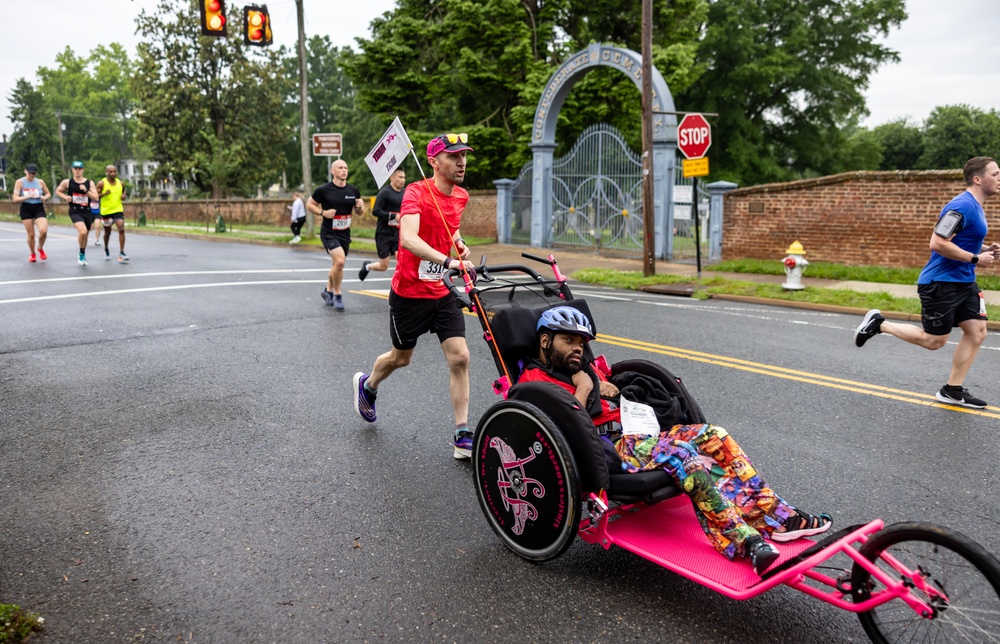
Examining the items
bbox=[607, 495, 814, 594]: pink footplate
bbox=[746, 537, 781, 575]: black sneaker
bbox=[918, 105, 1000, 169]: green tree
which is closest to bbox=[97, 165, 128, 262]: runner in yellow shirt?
bbox=[607, 495, 814, 594]: pink footplate

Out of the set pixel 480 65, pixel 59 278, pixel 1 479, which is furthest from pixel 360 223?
pixel 1 479

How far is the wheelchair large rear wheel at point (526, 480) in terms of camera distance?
3.26 m

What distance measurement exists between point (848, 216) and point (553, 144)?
30.3ft

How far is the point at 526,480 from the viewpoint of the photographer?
11.2 ft

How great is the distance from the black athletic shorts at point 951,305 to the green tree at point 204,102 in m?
46.3

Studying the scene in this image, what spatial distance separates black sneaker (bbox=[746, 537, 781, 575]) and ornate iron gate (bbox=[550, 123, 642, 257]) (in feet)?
57.1

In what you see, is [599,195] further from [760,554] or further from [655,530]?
[760,554]

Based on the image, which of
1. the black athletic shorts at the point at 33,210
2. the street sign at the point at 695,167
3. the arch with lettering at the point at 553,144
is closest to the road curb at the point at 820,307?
the street sign at the point at 695,167

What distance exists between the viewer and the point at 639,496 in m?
3.21

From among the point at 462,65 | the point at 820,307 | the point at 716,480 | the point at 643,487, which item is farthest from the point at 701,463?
the point at 462,65

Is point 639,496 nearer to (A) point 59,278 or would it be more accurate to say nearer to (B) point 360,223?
(A) point 59,278

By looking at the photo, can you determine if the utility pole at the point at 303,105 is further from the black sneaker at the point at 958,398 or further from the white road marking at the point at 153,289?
the black sneaker at the point at 958,398

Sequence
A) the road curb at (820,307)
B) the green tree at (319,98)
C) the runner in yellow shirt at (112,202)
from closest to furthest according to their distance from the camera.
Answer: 1. the road curb at (820,307)
2. the runner in yellow shirt at (112,202)
3. the green tree at (319,98)

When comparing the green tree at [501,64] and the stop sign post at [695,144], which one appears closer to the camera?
the stop sign post at [695,144]
